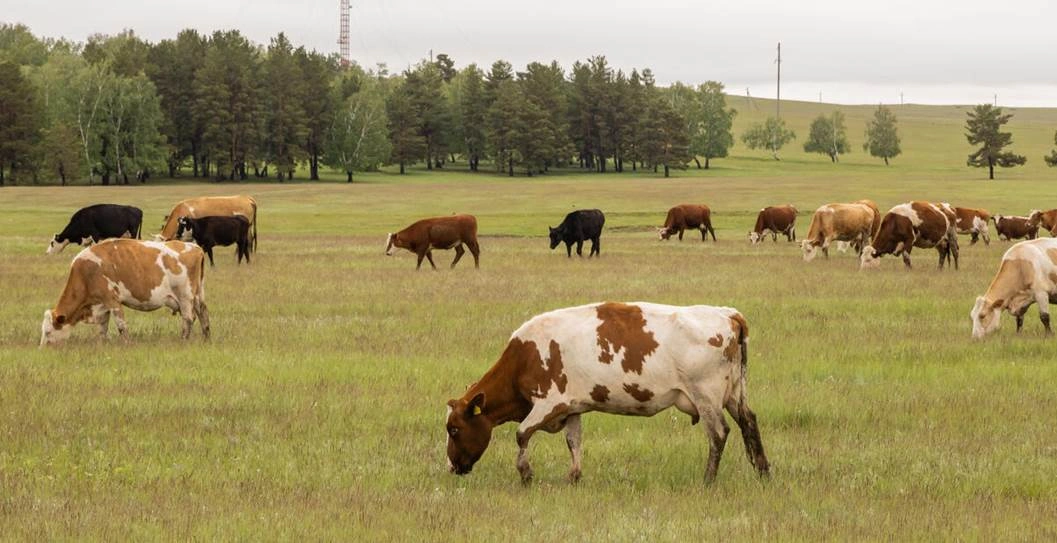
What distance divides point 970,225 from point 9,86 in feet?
296

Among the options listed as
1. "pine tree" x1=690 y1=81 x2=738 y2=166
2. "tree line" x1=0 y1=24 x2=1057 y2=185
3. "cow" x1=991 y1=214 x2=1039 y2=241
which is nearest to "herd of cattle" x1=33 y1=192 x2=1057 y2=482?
"cow" x1=991 y1=214 x2=1039 y2=241

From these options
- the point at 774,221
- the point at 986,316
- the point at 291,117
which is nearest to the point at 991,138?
the point at 291,117

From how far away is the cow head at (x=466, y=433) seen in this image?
10633 millimetres

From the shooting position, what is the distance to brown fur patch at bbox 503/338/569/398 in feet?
34.2

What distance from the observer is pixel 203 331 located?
19.7 meters

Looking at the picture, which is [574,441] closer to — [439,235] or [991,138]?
[439,235]

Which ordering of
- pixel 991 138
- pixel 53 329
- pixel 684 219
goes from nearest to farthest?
pixel 53 329 → pixel 684 219 → pixel 991 138

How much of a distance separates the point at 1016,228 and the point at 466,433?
152 ft

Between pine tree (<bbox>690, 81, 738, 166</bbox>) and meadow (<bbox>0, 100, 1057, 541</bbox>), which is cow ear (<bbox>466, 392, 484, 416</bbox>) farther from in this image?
pine tree (<bbox>690, 81, 738, 166</bbox>)

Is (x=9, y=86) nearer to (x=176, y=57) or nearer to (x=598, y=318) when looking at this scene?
(x=176, y=57)

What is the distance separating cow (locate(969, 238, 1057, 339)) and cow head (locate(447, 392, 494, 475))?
1112 centimetres

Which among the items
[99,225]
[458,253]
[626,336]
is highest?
[626,336]

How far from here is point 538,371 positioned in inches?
413

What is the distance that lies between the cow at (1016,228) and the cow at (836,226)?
48.4ft
